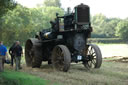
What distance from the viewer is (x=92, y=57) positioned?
45.0ft

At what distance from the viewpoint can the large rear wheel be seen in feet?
39.8

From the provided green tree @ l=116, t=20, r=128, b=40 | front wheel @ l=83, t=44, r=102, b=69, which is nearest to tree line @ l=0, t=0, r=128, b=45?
green tree @ l=116, t=20, r=128, b=40

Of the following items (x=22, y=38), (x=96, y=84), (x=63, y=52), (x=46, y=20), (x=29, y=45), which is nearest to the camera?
(x=96, y=84)

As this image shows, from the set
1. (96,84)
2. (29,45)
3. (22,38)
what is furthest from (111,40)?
(96,84)

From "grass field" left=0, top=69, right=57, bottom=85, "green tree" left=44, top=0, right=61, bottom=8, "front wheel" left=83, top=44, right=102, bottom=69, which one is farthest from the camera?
"green tree" left=44, top=0, right=61, bottom=8

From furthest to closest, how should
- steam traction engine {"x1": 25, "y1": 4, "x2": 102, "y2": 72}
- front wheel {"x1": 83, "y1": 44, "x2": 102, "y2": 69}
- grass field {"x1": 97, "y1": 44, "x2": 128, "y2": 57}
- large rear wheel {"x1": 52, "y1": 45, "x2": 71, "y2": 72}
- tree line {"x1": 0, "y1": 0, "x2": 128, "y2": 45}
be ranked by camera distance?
grass field {"x1": 97, "y1": 44, "x2": 128, "y2": 57}
tree line {"x1": 0, "y1": 0, "x2": 128, "y2": 45}
front wheel {"x1": 83, "y1": 44, "x2": 102, "y2": 69}
steam traction engine {"x1": 25, "y1": 4, "x2": 102, "y2": 72}
large rear wheel {"x1": 52, "y1": 45, "x2": 71, "y2": 72}

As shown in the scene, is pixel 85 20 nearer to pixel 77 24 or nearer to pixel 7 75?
pixel 77 24

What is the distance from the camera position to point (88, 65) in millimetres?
14297

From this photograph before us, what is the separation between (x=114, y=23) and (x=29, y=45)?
10368 cm

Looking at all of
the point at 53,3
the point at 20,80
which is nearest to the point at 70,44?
the point at 20,80

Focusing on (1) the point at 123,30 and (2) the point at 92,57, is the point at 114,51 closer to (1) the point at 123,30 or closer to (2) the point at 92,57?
(2) the point at 92,57

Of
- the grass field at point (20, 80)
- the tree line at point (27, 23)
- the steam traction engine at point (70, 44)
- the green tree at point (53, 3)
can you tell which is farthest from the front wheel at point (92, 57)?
the green tree at point (53, 3)

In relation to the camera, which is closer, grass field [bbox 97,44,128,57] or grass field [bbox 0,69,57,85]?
grass field [bbox 0,69,57,85]

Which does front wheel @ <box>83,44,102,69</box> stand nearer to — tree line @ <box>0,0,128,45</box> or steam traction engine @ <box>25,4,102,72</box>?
steam traction engine @ <box>25,4,102,72</box>
